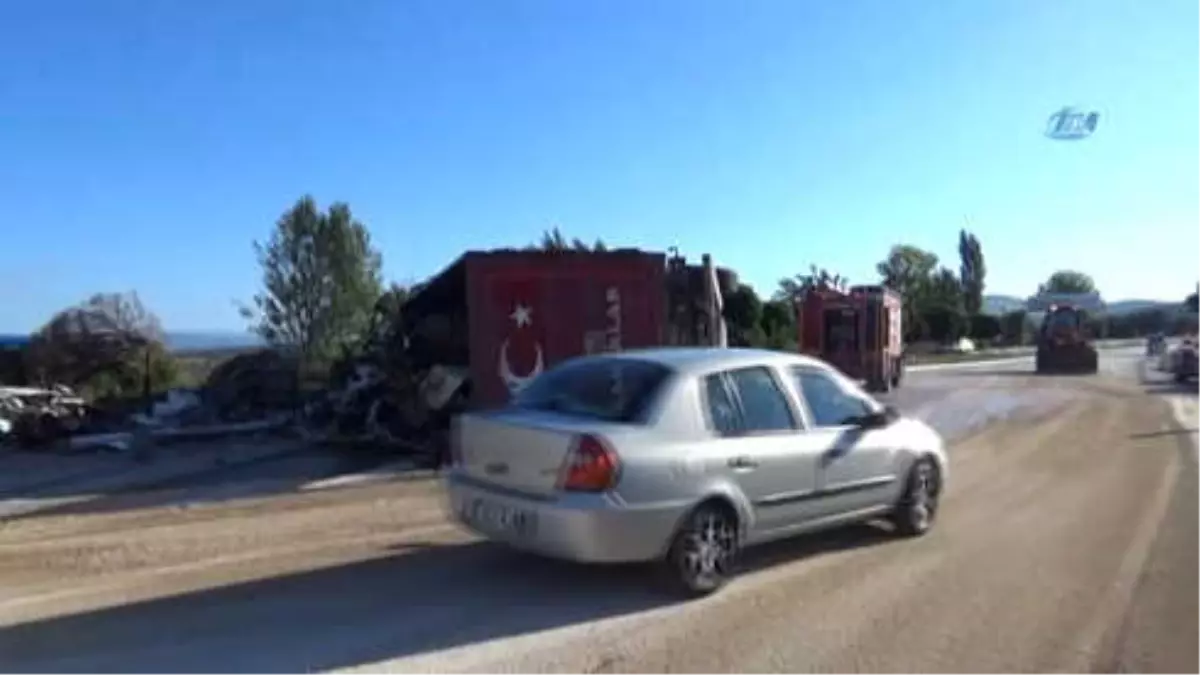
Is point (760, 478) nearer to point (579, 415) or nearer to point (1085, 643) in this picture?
point (579, 415)

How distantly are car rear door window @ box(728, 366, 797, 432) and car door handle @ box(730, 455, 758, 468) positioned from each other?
0.78ft

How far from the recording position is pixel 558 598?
284 inches

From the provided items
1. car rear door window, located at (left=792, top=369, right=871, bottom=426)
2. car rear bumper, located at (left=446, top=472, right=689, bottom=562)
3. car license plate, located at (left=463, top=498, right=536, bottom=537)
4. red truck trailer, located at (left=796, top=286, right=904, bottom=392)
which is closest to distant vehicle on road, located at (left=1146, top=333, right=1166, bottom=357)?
red truck trailer, located at (left=796, top=286, right=904, bottom=392)

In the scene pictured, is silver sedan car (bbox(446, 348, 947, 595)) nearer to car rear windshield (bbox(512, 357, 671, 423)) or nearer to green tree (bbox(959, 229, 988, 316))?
car rear windshield (bbox(512, 357, 671, 423))

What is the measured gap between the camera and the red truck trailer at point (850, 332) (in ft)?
93.1

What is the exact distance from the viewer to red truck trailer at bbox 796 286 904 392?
28391mm

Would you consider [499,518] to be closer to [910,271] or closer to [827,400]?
[827,400]

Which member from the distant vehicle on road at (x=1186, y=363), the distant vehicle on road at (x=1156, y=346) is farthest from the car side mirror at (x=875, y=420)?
the distant vehicle on road at (x=1156, y=346)

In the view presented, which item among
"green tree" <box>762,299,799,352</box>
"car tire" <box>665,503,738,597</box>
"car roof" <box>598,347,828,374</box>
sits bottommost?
"car tire" <box>665,503,738,597</box>

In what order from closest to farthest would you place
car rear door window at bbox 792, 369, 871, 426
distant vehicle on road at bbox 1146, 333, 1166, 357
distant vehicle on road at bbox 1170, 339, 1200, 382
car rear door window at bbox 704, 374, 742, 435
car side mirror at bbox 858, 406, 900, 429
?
car rear door window at bbox 704, 374, 742, 435
car rear door window at bbox 792, 369, 871, 426
car side mirror at bbox 858, 406, 900, 429
distant vehicle on road at bbox 1170, 339, 1200, 382
distant vehicle on road at bbox 1146, 333, 1166, 357

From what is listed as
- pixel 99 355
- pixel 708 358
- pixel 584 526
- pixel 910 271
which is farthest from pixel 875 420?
pixel 910 271

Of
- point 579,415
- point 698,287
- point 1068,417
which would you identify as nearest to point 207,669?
point 579,415

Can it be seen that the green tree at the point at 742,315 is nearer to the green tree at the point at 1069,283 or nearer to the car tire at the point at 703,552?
the car tire at the point at 703,552

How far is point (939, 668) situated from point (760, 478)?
204 cm
